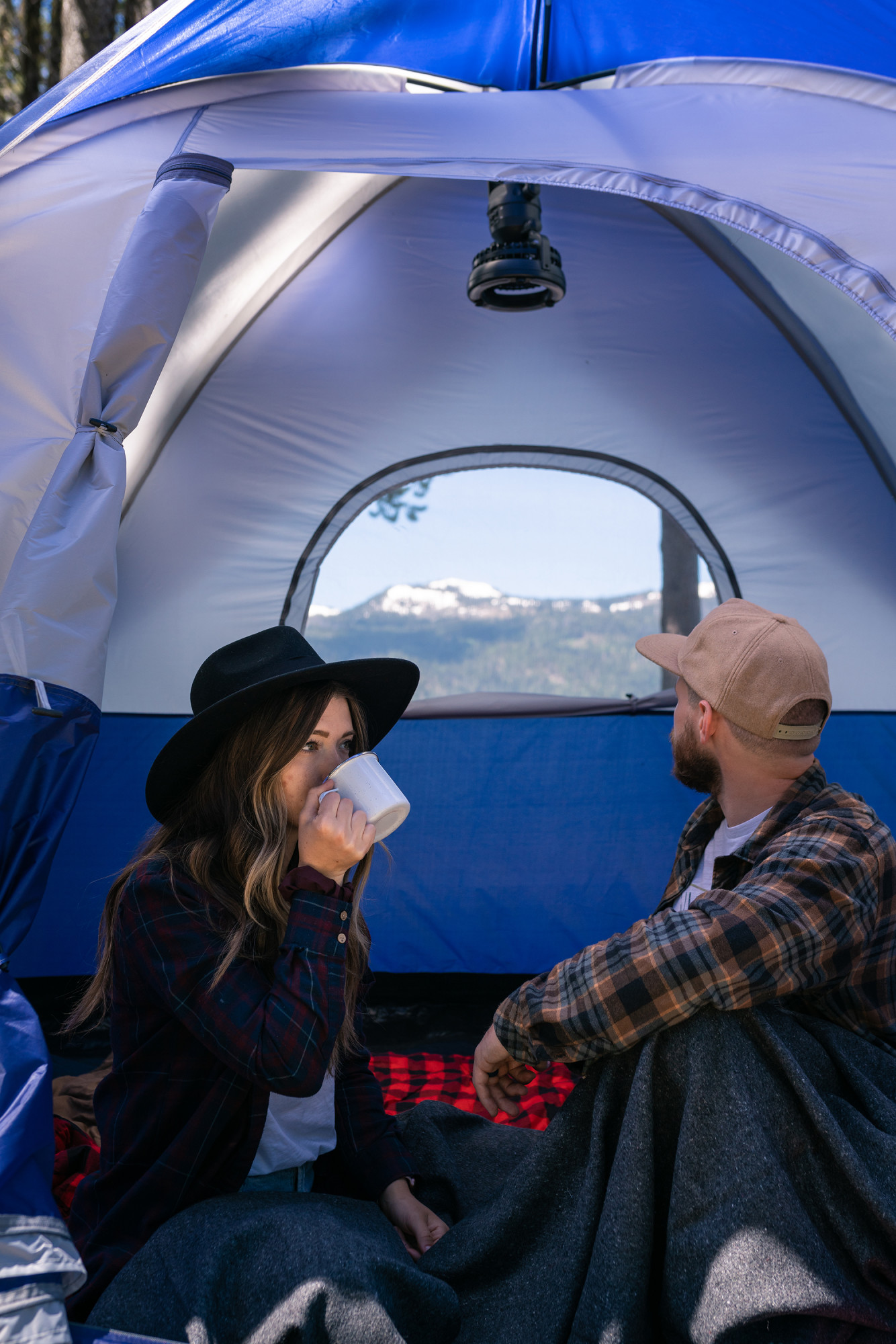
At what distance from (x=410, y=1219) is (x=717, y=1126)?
0.53 metres

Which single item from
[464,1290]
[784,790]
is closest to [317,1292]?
[464,1290]

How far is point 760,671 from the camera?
66.6 inches

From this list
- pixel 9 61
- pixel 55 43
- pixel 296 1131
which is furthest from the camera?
pixel 9 61

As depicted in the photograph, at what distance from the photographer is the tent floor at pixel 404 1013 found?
2783mm

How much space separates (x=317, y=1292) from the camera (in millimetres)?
1135

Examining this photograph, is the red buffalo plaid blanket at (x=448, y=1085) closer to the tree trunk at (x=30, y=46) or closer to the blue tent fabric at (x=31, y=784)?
the blue tent fabric at (x=31, y=784)

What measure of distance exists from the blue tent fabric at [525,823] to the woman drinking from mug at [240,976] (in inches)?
56.1

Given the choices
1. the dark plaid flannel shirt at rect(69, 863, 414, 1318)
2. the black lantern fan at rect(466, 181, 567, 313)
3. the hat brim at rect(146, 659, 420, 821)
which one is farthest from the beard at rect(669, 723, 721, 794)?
the black lantern fan at rect(466, 181, 567, 313)

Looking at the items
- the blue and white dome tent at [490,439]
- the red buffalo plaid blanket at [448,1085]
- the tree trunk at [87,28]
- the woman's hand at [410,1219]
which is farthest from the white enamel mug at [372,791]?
the tree trunk at [87,28]

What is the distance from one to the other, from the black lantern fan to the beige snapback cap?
1.14 metres

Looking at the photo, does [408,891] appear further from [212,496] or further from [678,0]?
[678,0]

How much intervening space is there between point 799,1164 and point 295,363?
2594 mm

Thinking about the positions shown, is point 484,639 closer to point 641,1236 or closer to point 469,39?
point 469,39

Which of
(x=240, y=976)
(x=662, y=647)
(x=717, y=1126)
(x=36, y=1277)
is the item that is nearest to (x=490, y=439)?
(x=662, y=647)
